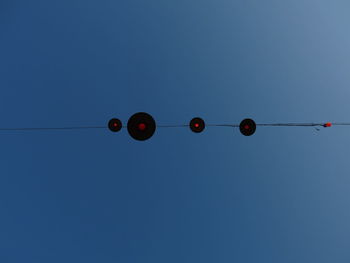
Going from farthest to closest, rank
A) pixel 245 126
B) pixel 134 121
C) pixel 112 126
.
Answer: pixel 112 126, pixel 245 126, pixel 134 121

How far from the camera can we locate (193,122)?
540 centimetres

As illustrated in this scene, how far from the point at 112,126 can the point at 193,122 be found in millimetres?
2348

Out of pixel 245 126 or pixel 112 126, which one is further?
pixel 112 126

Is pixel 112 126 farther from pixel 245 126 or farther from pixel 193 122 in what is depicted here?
pixel 245 126

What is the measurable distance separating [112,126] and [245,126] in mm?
3674

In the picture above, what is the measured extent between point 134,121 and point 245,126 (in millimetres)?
2823

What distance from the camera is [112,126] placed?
585cm

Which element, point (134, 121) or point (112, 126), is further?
point (112, 126)

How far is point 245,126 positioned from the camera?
5168 mm

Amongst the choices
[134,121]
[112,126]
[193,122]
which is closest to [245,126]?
[193,122]

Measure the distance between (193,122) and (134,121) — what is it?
1817 millimetres

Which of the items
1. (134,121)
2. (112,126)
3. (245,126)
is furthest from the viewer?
(112,126)

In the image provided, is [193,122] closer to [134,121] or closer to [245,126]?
[245,126]

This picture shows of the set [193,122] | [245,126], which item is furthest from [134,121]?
[245,126]
